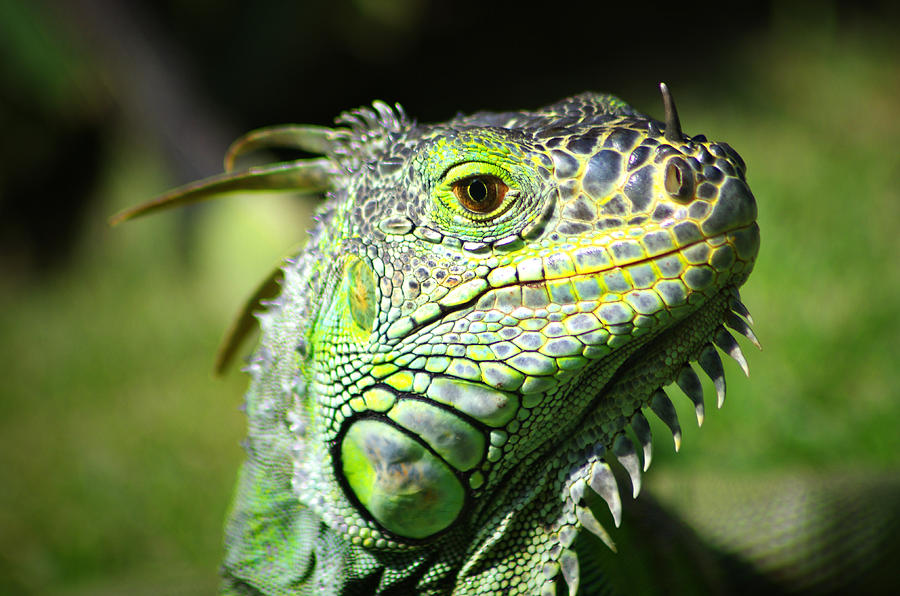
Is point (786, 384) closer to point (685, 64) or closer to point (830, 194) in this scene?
point (830, 194)

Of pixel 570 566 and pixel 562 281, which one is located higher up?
pixel 562 281

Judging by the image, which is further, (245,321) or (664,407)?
(245,321)

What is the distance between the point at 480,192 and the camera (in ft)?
5.77

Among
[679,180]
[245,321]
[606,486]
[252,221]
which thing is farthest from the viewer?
[252,221]

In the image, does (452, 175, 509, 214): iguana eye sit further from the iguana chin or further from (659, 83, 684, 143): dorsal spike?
(659, 83, 684, 143): dorsal spike

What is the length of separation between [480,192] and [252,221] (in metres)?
5.61

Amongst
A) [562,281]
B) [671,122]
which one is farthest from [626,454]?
[671,122]

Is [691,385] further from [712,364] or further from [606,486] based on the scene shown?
[606,486]

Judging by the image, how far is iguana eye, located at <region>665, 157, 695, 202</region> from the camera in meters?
1.61

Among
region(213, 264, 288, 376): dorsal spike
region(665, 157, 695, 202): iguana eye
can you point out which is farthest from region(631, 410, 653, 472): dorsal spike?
region(213, 264, 288, 376): dorsal spike

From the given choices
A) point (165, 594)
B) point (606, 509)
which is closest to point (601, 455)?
point (606, 509)

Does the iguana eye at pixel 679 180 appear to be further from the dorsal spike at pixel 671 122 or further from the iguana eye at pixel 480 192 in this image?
the iguana eye at pixel 480 192

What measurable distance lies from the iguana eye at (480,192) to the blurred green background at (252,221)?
2133 millimetres

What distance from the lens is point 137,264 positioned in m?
8.73
